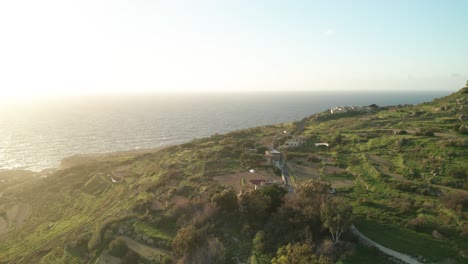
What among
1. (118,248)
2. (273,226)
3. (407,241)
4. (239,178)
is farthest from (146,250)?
(407,241)

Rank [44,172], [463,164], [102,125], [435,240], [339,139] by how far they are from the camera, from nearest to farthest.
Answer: [435,240], [463,164], [339,139], [44,172], [102,125]

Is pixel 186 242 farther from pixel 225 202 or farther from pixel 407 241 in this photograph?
pixel 407 241

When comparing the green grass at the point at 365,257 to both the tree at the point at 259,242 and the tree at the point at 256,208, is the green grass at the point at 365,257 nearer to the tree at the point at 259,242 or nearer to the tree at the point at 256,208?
the tree at the point at 259,242

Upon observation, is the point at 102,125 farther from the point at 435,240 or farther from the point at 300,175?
the point at 435,240

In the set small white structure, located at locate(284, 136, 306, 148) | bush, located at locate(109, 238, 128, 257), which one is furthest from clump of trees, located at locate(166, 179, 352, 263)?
small white structure, located at locate(284, 136, 306, 148)

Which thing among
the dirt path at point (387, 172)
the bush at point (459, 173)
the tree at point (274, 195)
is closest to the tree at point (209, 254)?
the tree at point (274, 195)

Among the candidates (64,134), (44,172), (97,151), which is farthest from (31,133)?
(44,172)
